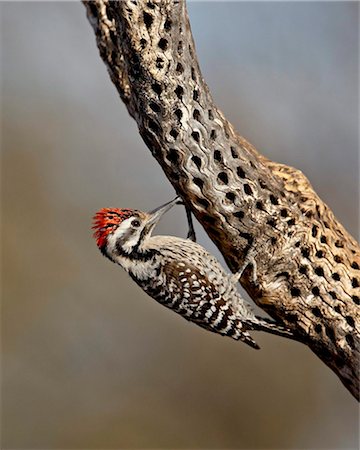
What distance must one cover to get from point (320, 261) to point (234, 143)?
27.3 inches

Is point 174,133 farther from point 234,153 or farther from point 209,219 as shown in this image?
point 209,219

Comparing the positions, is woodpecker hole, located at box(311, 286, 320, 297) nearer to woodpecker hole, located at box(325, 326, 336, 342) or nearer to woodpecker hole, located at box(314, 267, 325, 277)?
woodpecker hole, located at box(314, 267, 325, 277)

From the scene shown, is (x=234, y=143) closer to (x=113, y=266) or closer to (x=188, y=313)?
(x=188, y=313)

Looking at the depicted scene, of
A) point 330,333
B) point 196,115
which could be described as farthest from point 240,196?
point 330,333

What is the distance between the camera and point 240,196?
10.6ft

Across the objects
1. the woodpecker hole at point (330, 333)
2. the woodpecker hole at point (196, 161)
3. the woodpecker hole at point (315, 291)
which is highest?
the woodpecker hole at point (196, 161)

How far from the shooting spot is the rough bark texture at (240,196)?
297 cm

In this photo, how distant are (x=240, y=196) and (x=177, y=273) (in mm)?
690

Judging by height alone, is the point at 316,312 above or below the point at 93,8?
below

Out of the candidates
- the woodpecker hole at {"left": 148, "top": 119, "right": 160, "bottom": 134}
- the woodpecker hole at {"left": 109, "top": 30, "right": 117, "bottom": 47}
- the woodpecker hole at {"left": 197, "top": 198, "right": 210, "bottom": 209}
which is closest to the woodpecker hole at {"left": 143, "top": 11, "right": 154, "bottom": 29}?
the woodpecker hole at {"left": 148, "top": 119, "right": 160, "bottom": 134}

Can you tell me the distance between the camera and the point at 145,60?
2.95 meters

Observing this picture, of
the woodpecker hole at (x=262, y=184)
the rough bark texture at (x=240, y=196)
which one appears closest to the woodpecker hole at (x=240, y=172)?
the rough bark texture at (x=240, y=196)

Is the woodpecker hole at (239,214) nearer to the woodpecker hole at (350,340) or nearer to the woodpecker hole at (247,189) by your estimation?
the woodpecker hole at (247,189)

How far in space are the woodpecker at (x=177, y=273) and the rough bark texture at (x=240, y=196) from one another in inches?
7.5
